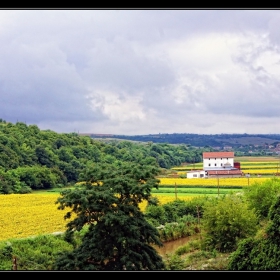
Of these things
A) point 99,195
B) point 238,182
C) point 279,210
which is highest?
point 99,195

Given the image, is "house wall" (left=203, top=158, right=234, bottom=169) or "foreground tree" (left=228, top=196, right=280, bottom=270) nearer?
"foreground tree" (left=228, top=196, right=280, bottom=270)

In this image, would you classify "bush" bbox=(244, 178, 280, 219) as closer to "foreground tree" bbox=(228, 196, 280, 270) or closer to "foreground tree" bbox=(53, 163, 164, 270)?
"foreground tree" bbox=(228, 196, 280, 270)

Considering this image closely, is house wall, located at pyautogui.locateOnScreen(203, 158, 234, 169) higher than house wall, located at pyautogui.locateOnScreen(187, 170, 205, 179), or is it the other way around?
house wall, located at pyautogui.locateOnScreen(203, 158, 234, 169)

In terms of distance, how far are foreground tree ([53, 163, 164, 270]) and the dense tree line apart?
26830mm

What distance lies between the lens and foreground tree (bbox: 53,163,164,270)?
347 inches

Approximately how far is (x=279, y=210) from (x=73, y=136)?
2227 inches

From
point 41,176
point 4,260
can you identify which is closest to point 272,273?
point 4,260

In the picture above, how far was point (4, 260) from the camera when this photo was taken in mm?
13086

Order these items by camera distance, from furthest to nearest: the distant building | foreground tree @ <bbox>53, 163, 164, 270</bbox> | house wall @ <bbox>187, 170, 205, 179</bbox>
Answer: the distant building < house wall @ <bbox>187, 170, 205, 179</bbox> < foreground tree @ <bbox>53, 163, 164, 270</bbox>

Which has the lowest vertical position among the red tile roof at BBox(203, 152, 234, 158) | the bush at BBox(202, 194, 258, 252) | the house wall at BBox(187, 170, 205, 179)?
the house wall at BBox(187, 170, 205, 179)

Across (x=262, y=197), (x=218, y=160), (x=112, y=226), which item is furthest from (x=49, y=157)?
(x=112, y=226)

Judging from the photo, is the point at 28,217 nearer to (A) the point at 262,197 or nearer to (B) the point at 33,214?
(B) the point at 33,214

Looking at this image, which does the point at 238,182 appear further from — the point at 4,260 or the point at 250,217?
the point at 4,260

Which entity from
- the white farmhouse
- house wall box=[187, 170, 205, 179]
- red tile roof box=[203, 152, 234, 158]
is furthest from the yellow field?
red tile roof box=[203, 152, 234, 158]
